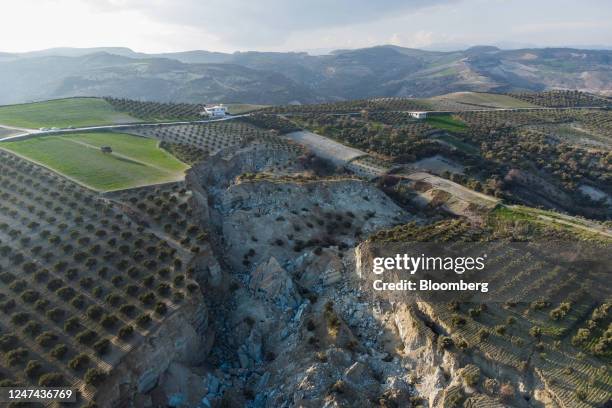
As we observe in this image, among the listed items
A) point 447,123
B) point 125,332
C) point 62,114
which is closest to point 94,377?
point 125,332

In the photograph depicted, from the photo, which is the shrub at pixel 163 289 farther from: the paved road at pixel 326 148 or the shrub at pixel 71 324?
the paved road at pixel 326 148

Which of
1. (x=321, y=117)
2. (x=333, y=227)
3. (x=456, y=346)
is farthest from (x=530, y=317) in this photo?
(x=321, y=117)

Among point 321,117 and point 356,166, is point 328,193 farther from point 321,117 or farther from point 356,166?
point 321,117

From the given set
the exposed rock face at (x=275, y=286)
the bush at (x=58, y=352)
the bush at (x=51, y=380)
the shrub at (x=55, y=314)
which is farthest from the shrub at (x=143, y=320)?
the exposed rock face at (x=275, y=286)

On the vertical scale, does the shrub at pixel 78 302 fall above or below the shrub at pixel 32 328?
above

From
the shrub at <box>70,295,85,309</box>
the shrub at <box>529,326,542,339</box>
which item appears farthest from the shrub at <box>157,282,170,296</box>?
the shrub at <box>529,326,542,339</box>
